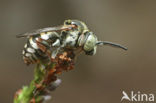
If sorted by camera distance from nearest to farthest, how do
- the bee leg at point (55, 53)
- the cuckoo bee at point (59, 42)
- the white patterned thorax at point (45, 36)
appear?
the bee leg at point (55, 53), the cuckoo bee at point (59, 42), the white patterned thorax at point (45, 36)

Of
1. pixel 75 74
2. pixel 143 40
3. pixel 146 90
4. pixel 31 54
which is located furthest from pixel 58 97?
pixel 31 54

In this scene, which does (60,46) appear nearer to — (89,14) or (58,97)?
(58,97)

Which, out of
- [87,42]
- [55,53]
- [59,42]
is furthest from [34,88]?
[87,42]

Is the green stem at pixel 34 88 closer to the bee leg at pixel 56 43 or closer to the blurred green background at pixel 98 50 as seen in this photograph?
the bee leg at pixel 56 43

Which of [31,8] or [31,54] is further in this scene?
[31,8]

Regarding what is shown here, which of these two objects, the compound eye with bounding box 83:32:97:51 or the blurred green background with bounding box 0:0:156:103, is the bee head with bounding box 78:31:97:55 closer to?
the compound eye with bounding box 83:32:97:51

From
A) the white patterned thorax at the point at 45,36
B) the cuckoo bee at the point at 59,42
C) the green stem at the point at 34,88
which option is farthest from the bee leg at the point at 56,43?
the green stem at the point at 34,88
